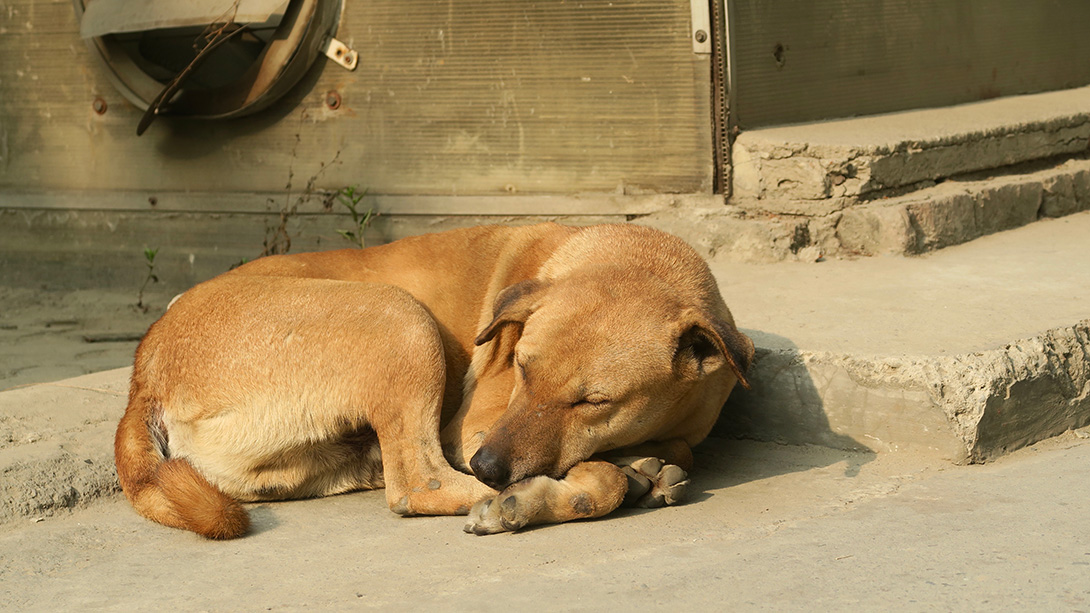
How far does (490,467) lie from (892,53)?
15.9 feet

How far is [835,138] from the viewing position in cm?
578

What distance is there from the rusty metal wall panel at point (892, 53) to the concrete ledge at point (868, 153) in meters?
0.21

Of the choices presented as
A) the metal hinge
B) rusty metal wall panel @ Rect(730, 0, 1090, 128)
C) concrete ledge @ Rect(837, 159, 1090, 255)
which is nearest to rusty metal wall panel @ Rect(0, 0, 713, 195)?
the metal hinge

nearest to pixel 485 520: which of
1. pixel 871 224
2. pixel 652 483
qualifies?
pixel 652 483

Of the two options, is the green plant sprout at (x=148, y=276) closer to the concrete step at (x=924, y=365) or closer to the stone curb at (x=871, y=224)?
the stone curb at (x=871, y=224)

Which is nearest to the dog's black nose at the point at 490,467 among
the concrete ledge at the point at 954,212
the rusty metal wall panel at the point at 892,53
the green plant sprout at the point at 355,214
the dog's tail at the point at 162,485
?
the dog's tail at the point at 162,485

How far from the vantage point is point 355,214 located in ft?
21.5

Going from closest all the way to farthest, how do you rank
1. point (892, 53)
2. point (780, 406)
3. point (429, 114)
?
point (780, 406) → point (429, 114) → point (892, 53)

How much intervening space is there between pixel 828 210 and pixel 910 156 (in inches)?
21.5

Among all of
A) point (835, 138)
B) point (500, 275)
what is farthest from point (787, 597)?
point (835, 138)

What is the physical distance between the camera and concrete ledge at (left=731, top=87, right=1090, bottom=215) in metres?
5.63

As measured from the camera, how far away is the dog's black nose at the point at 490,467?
9.84ft

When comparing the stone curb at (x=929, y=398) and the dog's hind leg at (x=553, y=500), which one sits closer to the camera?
the dog's hind leg at (x=553, y=500)

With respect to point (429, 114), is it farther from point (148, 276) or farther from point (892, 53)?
point (892, 53)
